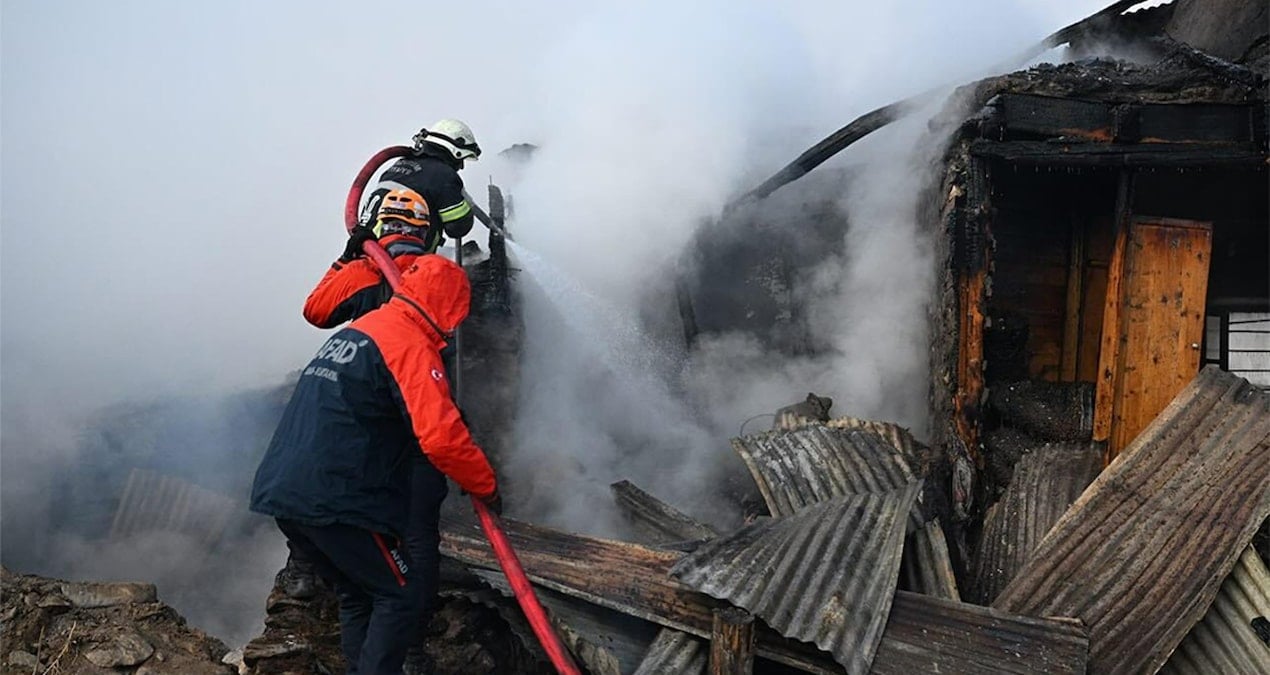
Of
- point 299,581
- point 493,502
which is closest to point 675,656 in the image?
point 493,502

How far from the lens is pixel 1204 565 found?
3293 millimetres

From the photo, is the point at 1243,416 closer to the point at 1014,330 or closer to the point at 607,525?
the point at 1014,330

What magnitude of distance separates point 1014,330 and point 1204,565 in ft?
6.47

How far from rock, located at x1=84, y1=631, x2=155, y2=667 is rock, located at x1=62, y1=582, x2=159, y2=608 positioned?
1.04 feet

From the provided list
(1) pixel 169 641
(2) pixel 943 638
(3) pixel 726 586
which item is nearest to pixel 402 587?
(3) pixel 726 586

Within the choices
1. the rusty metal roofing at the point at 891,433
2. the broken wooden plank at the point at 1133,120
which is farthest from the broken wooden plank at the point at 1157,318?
the rusty metal roofing at the point at 891,433

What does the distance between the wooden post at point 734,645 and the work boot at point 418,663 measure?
118 cm

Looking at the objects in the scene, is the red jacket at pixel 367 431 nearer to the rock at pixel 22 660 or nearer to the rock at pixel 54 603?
the rock at pixel 22 660

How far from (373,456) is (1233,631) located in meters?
3.35

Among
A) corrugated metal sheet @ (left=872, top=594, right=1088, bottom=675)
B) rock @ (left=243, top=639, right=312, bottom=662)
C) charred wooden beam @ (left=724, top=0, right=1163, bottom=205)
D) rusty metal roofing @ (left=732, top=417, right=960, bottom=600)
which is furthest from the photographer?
charred wooden beam @ (left=724, top=0, right=1163, bottom=205)

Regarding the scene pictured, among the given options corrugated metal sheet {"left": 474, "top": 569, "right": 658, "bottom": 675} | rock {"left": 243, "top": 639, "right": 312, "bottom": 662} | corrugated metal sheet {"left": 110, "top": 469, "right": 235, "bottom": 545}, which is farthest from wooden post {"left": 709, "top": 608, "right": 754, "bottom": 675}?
corrugated metal sheet {"left": 110, "top": 469, "right": 235, "bottom": 545}

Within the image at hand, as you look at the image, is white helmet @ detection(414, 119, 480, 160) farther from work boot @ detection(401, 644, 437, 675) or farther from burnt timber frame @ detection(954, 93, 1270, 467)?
burnt timber frame @ detection(954, 93, 1270, 467)

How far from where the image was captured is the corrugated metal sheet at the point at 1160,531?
3.20m

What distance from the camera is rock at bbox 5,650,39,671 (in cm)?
328
